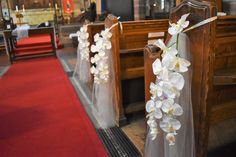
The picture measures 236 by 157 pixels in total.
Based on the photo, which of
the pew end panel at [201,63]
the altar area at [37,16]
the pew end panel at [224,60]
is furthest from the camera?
the altar area at [37,16]

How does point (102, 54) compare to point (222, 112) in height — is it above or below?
above

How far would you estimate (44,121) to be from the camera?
2576 millimetres

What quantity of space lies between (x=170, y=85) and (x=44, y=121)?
1.82 metres

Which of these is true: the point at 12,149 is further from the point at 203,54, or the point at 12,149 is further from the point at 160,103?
the point at 203,54

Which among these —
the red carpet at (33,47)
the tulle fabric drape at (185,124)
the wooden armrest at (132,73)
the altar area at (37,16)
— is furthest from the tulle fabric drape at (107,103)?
the altar area at (37,16)

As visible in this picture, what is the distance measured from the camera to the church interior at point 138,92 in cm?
121

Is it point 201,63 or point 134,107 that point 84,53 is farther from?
point 201,63

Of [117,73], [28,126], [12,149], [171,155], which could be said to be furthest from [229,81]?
[28,126]

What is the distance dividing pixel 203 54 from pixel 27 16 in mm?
12271

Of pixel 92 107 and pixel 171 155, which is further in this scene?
pixel 92 107

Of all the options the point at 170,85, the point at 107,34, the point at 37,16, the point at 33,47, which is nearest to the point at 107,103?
the point at 107,34

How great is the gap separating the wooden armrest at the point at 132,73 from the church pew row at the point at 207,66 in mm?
699

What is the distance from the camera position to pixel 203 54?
1.19 metres

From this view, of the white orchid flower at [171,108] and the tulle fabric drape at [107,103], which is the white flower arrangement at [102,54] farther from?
the white orchid flower at [171,108]
